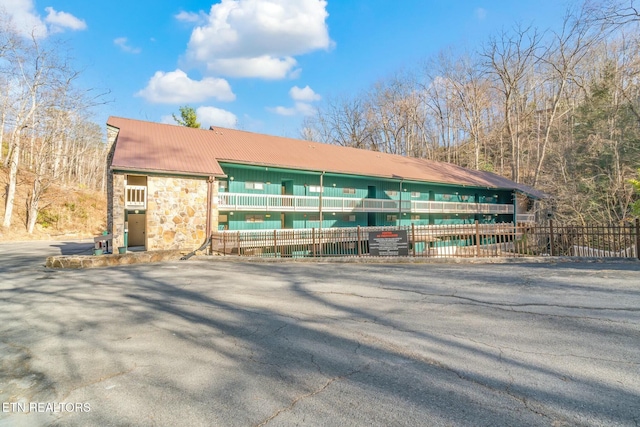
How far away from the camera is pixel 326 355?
160 inches

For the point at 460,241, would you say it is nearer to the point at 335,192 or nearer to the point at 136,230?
the point at 335,192

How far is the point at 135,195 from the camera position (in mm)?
16266

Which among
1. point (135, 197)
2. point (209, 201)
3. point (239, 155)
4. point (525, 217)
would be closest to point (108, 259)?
point (135, 197)

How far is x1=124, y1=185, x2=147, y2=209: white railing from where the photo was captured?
15.8 m

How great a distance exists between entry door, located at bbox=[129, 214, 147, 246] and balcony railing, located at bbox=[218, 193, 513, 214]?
20.5 ft

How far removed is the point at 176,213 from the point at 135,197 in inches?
78.5

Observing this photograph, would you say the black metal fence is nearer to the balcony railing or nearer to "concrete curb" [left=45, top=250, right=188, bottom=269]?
the balcony railing

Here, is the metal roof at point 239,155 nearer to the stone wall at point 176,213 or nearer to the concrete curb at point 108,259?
the stone wall at point 176,213

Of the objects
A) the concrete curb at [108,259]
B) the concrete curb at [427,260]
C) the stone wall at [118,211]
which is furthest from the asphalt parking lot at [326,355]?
the stone wall at [118,211]

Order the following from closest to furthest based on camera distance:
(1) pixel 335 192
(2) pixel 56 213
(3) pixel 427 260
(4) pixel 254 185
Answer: (3) pixel 427 260 → (4) pixel 254 185 → (1) pixel 335 192 → (2) pixel 56 213

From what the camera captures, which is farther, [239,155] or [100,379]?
[239,155]

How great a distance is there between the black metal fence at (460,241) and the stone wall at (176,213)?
4.00 ft

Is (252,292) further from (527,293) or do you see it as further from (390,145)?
(390,145)

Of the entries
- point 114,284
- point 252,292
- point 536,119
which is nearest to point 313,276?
point 252,292
